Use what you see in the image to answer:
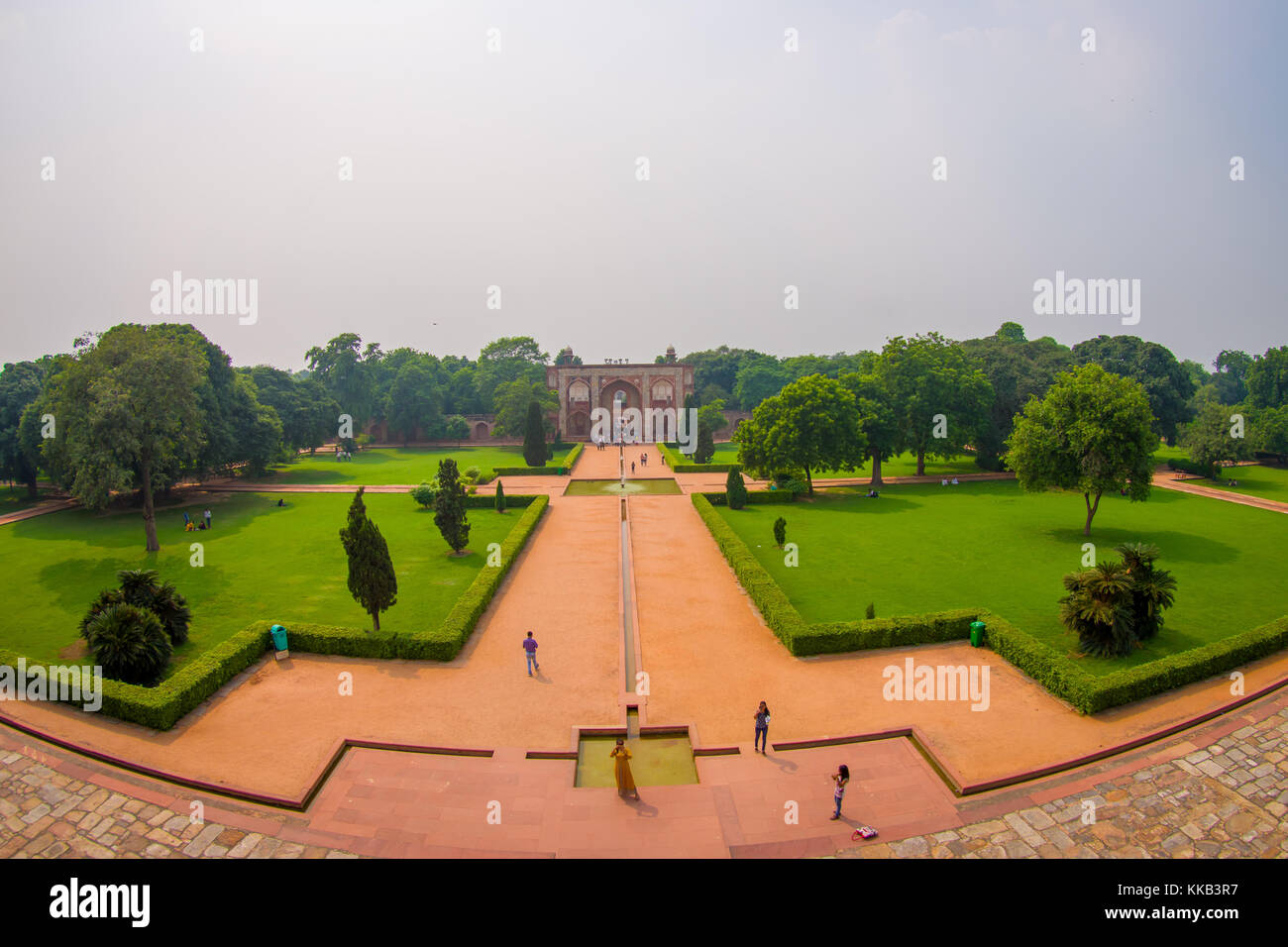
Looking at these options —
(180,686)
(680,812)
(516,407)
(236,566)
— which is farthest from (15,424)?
(680,812)

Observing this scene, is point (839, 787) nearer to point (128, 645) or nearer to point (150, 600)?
point (128, 645)

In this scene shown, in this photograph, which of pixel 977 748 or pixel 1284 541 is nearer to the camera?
pixel 977 748

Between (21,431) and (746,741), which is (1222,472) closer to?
(746,741)

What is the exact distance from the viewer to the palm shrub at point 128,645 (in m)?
13.6

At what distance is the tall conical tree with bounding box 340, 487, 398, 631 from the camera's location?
1602 centimetres

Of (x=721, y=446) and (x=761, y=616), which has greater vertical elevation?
(x=721, y=446)

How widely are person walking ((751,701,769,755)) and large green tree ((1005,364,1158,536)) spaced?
20.5 m

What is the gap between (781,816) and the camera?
9883 millimetres

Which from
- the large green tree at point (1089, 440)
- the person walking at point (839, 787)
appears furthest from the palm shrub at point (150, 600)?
the large green tree at point (1089, 440)

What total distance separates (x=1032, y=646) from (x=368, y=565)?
1590 cm

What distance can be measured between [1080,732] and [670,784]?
25.7ft

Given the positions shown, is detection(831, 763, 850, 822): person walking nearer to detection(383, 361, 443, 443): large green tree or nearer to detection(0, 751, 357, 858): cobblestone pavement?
detection(0, 751, 357, 858): cobblestone pavement

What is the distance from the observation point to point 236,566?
73.8 feet
